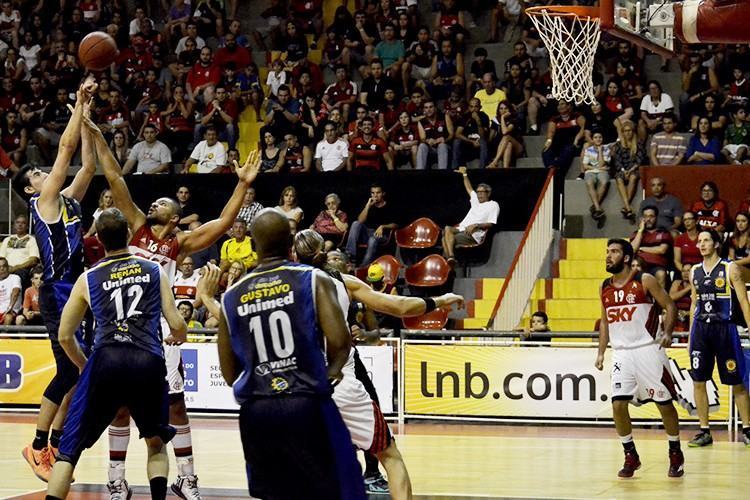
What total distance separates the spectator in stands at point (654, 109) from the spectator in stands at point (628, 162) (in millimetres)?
418

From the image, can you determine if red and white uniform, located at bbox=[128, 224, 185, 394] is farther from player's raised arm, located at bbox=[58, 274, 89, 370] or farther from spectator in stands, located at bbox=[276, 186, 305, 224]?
spectator in stands, located at bbox=[276, 186, 305, 224]

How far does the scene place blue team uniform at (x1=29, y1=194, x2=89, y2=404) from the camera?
8445 mm

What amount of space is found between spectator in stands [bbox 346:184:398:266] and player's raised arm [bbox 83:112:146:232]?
879 cm

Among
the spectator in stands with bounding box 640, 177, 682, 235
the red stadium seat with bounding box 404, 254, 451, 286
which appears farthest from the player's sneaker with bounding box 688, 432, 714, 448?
the red stadium seat with bounding box 404, 254, 451, 286

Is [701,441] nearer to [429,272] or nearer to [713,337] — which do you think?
[713,337]

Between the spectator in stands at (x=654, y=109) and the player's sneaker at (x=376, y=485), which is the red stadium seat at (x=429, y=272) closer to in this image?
the spectator in stands at (x=654, y=109)

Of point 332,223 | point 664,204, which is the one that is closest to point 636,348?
point 664,204

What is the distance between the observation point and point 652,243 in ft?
53.2

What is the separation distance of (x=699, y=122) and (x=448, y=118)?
3796 millimetres

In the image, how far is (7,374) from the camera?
1586 cm

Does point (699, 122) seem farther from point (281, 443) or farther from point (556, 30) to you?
point (281, 443)

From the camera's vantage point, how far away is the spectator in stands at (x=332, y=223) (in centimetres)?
1758

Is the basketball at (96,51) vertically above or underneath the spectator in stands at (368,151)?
above

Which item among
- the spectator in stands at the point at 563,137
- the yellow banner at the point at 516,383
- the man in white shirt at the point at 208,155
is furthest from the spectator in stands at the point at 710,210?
the man in white shirt at the point at 208,155
